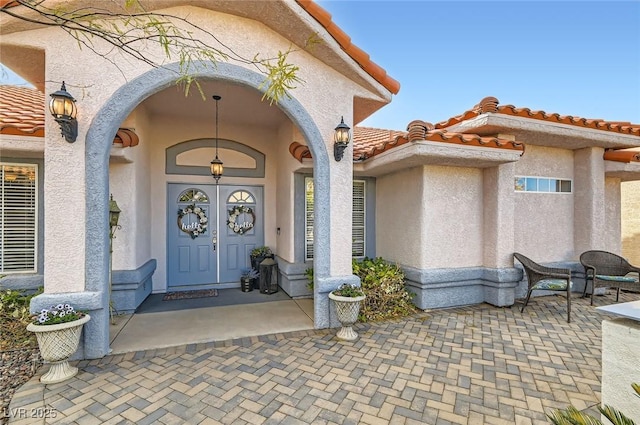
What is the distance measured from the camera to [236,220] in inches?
343

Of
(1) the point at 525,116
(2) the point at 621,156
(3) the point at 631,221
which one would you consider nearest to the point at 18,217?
(1) the point at 525,116

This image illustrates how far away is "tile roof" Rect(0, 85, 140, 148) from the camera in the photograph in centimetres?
492

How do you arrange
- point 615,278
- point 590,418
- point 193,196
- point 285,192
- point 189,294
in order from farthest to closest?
point 193,196
point 285,192
point 189,294
point 615,278
point 590,418

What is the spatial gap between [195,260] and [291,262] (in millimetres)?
2963

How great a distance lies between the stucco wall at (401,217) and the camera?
21.4 ft

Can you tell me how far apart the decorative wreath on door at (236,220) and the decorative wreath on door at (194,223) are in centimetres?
70

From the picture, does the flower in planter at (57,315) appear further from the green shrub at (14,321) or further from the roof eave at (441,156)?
the roof eave at (441,156)

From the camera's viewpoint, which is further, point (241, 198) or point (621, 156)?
point (241, 198)

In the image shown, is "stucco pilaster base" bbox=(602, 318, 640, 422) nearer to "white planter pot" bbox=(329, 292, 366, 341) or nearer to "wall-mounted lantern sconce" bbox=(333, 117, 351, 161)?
"white planter pot" bbox=(329, 292, 366, 341)

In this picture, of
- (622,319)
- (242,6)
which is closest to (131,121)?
(242,6)

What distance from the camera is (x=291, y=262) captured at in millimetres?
7621

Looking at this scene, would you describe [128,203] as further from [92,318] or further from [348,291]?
[348,291]

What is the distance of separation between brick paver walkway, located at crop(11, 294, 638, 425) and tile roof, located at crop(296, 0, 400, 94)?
4.94 m

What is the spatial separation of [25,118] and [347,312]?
Result: 734 centimetres
